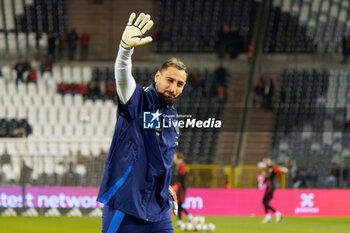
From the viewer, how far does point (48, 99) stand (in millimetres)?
22125

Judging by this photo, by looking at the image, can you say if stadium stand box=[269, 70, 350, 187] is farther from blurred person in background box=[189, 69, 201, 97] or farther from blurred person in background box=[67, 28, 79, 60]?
blurred person in background box=[67, 28, 79, 60]

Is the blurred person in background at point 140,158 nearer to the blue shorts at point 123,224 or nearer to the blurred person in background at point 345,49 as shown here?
the blue shorts at point 123,224

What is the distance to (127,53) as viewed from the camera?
3570 mm

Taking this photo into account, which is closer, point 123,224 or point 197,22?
point 123,224

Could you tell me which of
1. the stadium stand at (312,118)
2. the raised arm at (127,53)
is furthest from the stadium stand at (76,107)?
the raised arm at (127,53)

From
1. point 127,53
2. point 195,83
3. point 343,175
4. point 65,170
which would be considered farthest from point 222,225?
point 127,53

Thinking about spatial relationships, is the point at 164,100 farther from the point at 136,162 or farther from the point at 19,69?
the point at 19,69

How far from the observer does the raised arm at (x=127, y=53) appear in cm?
355

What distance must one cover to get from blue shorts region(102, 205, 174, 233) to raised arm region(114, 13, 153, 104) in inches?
27.3

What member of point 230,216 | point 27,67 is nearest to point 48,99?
point 27,67

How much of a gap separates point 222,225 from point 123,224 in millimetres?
11417

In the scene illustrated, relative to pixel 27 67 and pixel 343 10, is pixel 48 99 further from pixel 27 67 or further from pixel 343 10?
pixel 343 10

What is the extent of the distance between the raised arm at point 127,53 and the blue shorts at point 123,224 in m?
0.69

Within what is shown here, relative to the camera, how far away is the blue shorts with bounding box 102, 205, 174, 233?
3.81 meters
